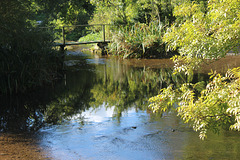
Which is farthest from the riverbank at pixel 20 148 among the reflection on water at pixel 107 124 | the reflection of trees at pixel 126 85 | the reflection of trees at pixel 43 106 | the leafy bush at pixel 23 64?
the leafy bush at pixel 23 64

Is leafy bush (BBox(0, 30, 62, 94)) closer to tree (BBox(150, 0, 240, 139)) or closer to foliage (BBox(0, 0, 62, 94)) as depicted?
foliage (BBox(0, 0, 62, 94))

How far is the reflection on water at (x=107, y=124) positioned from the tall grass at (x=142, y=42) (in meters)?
4.57

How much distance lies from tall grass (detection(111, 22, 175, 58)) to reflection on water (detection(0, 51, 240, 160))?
15.0ft

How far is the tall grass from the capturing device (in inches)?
632

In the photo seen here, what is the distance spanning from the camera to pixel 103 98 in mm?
9195

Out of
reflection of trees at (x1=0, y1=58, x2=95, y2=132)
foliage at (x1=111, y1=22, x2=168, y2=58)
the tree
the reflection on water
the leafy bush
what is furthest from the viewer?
foliage at (x1=111, y1=22, x2=168, y2=58)

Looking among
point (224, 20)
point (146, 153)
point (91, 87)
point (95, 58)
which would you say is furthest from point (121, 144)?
point (95, 58)

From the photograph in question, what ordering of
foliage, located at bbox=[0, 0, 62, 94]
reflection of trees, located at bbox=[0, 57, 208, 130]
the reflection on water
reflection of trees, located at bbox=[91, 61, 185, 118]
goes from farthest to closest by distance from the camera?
1. foliage, located at bbox=[0, 0, 62, 94]
2. reflection of trees, located at bbox=[91, 61, 185, 118]
3. reflection of trees, located at bbox=[0, 57, 208, 130]
4. the reflection on water

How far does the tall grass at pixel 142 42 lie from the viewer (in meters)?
16.1

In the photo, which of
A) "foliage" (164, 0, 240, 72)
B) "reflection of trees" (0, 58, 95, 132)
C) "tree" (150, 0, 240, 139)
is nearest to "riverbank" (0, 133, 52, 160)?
"reflection of trees" (0, 58, 95, 132)

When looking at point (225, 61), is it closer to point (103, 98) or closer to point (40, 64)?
point (103, 98)

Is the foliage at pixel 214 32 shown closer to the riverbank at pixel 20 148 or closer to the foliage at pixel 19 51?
the riverbank at pixel 20 148

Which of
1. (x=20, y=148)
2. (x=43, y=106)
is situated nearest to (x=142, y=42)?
(x=43, y=106)

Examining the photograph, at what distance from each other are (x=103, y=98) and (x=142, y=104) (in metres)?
1.36
